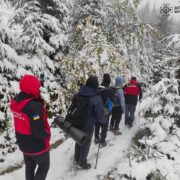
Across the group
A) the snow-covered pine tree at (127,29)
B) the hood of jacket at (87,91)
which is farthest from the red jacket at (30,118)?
the snow-covered pine tree at (127,29)

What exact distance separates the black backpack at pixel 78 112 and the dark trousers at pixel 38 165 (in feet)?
4.31

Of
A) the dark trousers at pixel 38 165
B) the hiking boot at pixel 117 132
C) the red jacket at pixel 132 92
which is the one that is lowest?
the hiking boot at pixel 117 132

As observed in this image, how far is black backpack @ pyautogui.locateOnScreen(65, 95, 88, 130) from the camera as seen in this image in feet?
17.4

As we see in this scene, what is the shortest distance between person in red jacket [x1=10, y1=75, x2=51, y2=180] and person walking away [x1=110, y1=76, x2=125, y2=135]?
13.3ft

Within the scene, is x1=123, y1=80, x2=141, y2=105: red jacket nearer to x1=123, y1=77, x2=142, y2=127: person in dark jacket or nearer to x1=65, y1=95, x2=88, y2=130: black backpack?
x1=123, y1=77, x2=142, y2=127: person in dark jacket

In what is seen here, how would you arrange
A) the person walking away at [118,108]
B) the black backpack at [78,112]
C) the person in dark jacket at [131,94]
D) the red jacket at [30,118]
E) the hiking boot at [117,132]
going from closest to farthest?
the red jacket at [30,118] → the black backpack at [78,112] → the person walking away at [118,108] → the hiking boot at [117,132] → the person in dark jacket at [131,94]

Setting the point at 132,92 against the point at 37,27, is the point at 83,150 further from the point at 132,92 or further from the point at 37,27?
the point at 37,27

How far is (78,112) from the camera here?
5320 mm

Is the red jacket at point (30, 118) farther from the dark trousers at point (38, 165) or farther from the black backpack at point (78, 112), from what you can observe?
the black backpack at point (78, 112)

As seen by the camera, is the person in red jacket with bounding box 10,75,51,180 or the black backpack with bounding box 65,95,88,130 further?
the black backpack with bounding box 65,95,88,130

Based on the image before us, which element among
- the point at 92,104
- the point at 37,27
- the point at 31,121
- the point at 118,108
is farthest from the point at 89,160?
the point at 37,27

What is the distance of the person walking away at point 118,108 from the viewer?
7.78m

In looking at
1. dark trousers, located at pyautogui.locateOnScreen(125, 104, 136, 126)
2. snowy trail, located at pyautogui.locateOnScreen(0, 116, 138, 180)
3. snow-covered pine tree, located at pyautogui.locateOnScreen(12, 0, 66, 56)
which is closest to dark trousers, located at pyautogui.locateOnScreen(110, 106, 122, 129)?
snowy trail, located at pyautogui.locateOnScreen(0, 116, 138, 180)

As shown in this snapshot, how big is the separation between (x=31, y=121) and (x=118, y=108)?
508cm
